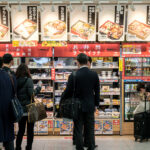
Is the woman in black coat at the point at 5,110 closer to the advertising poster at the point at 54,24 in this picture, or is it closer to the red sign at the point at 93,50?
the advertising poster at the point at 54,24

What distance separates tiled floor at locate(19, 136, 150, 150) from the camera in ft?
19.1

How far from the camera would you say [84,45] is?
6.84 metres

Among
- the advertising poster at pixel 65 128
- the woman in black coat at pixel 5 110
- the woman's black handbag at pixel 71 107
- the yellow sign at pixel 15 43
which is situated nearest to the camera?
the woman in black coat at pixel 5 110

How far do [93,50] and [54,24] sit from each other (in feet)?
4.00

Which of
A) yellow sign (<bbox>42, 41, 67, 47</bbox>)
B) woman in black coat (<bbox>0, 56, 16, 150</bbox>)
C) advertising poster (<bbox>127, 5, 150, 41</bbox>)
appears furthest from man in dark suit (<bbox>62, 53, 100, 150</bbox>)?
advertising poster (<bbox>127, 5, 150, 41</bbox>)

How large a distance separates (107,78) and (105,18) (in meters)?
1.58

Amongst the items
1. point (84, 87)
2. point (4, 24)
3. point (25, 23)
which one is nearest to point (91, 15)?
point (25, 23)

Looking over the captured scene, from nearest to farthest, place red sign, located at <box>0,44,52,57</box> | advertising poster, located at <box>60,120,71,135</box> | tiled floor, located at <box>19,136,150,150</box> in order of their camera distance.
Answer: tiled floor, located at <box>19,136,150,150</box> → red sign, located at <box>0,44,52,57</box> → advertising poster, located at <box>60,120,71,135</box>

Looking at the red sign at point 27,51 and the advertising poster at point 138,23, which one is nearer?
the advertising poster at point 138,23

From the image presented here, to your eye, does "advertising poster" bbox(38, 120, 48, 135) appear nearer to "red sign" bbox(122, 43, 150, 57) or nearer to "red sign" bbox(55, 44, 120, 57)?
"red sign" bbox(55, 44, 120, 57)

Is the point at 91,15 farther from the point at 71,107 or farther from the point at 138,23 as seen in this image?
the point at 71,107

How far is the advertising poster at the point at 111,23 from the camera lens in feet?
21.7

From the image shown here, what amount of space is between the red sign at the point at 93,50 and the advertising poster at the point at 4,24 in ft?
4.55

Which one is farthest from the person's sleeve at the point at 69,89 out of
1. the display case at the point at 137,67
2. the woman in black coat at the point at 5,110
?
the display case at the point at 137,67
